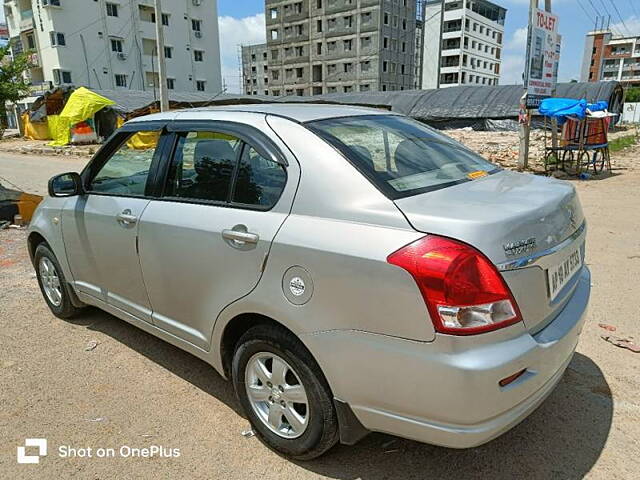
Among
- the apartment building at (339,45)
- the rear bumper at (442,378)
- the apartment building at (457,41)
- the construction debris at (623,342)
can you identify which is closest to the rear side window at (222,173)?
the rear bumper at (442,378)

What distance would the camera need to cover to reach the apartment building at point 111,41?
42.6 m

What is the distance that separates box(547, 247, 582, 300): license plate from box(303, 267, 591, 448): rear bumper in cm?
17

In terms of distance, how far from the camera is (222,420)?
277 cm


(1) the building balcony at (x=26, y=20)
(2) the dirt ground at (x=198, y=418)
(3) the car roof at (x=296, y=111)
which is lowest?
(2) the dirt ground at (x=198, y=418)

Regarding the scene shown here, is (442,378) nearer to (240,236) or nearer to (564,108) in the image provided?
(240,236)

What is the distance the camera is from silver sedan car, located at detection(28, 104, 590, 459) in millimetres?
1814

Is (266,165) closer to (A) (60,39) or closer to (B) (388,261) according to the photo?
(B) (388,261)

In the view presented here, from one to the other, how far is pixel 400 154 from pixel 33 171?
16.2 metres

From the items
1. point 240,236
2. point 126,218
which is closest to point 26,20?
point 126,218

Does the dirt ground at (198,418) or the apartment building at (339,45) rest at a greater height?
the apartment building at (339,45)

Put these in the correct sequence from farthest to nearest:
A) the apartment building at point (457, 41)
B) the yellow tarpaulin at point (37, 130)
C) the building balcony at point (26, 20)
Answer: the apartment building at point (457, 41)
the building balcony at point (26, 20)
the yellow tarpaulin at point (37, 130)

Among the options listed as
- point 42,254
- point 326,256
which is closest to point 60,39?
point 42,254

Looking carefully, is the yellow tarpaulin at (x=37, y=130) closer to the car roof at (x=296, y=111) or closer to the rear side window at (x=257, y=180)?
the car roof at (x=296, y=111)

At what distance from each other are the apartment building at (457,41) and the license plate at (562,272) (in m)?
74.3
